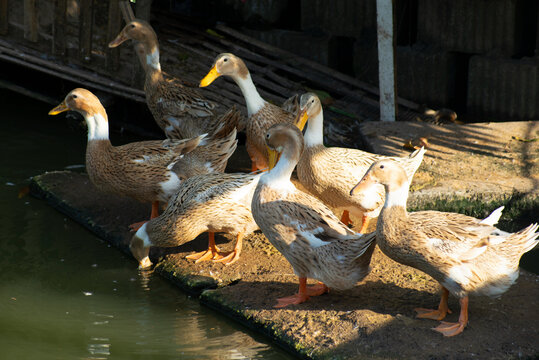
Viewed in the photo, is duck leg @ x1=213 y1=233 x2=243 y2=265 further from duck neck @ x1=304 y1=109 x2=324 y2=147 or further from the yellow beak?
duck neck @ x1=304 y1=109 x2=324 y2=147

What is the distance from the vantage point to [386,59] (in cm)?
875

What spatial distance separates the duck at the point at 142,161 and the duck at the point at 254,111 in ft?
1.34

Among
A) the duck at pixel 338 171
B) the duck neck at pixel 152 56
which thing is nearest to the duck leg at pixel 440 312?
the duck at pixel 338 171

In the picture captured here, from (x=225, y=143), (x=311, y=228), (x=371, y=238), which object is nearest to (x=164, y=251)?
(x=225, y=143)

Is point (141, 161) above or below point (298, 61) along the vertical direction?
below

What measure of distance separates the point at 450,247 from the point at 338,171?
5.49ft

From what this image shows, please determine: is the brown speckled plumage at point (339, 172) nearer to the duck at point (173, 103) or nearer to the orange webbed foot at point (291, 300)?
the orange webbed foot at point (291, 300)

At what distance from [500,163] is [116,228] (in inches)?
156

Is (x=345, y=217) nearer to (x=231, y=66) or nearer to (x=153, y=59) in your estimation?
(x=231, y=66)

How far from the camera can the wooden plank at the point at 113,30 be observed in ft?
31.0

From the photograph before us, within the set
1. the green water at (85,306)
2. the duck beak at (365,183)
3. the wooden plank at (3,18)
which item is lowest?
the green water at (85,306)

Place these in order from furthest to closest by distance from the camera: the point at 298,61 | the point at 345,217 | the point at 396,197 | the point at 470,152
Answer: the point at 298,61
the point at 470,152
the point at 345,217
the point at 396,197

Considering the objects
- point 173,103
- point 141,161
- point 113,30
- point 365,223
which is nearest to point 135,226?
point 141,161

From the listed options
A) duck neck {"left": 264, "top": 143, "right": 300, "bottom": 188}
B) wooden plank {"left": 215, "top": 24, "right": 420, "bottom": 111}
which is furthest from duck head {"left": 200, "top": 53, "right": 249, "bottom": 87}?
wooden plank {"left": 215, "top": 24, "right": 420, "bottom": 111}
